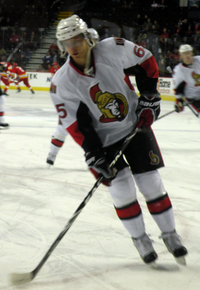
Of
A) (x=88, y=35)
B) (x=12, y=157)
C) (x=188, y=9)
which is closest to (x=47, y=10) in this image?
(x=188, y=9)

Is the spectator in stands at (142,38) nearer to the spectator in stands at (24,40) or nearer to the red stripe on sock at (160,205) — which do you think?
the spectator in stands at (24,40)

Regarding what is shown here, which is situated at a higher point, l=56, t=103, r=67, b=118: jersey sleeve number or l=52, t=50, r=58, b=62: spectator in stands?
l=56, t=103, r=67, b=118: jersey sleeve number

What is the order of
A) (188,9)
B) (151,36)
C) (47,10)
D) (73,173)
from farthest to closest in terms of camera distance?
(47,10)
(188,9)
(151,36)
(73,173)

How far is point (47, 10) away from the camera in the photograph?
1429cm

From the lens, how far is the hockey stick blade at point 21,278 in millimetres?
1366

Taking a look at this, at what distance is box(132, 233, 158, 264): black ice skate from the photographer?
1.52m

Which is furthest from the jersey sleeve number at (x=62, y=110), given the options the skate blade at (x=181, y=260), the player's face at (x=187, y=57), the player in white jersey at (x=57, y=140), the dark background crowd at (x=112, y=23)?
the dark background crowd at (x=112, y=23)

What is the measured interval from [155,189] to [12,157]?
231 cm

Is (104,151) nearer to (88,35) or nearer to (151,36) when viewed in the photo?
(88,35)

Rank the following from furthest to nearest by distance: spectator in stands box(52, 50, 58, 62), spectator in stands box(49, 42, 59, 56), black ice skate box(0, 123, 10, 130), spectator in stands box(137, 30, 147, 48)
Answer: spectator in stands box(49, 42, 59, 56)
spectator in stands box(52, 50, 58, 62)
spectator in stands box(137, 30, 147, 48)
black ice skate box(0, 123, 10, 130)

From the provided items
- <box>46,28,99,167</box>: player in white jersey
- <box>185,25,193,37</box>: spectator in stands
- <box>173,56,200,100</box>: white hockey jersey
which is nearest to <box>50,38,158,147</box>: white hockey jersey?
<box>46,28,99,167</box>: player in white jersey

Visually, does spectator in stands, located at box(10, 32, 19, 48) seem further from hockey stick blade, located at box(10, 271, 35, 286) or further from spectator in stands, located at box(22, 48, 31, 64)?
hockey stick blade, located at box(10, 271, 35, 286)

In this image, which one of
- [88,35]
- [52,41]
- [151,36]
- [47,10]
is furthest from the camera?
[47,10]

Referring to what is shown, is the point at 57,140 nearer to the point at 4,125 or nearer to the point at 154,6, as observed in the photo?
the point at 4,125
